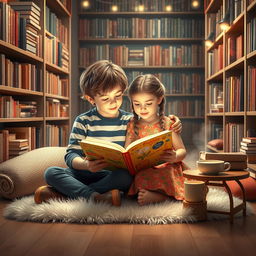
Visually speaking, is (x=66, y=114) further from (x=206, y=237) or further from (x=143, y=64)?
(x=206, y=237)

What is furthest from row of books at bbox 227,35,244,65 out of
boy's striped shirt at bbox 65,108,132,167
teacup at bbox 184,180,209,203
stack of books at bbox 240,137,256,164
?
teacup at bbox 184,180,209,203

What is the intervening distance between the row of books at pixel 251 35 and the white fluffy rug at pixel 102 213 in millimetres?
1227

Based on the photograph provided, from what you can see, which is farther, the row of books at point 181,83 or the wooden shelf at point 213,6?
the row of books at point 181,83

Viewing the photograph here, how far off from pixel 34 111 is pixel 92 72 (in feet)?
5.03

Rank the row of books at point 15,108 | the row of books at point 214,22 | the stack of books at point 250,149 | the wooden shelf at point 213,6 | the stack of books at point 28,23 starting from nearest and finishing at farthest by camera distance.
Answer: the stack of books at point 250,149, the row of books at point 15,108, the stack of books at point 28,23, the row of books at point 214,22, the wooden shelf at point 213,6

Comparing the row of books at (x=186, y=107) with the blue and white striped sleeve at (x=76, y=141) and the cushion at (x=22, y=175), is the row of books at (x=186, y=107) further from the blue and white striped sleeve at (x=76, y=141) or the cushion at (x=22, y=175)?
the blue and white striped sleeve at (x=76, y=141)

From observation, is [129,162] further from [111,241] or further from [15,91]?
[15,91]

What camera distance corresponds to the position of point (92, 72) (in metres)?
1.75

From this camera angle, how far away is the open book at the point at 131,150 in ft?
4.64

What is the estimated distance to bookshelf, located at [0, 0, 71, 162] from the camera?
253 cm

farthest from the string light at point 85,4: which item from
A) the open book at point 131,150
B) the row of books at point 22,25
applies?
the open book at point 131,150

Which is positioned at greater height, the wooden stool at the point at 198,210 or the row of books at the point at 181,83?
the row of books at the point at 181,83

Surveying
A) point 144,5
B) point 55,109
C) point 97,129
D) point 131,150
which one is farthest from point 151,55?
point 131,150

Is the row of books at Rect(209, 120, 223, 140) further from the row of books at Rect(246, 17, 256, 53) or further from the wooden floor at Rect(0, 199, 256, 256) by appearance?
the wooden floor at Rect(0, 199, 256, 256)
